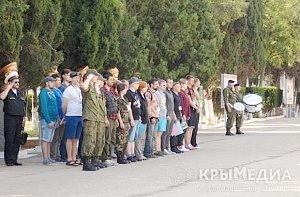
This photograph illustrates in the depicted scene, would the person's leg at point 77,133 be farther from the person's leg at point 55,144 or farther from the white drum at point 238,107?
the white drum at point 238,107

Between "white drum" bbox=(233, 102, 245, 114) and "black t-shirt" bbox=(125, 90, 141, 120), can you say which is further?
"white drum" bbox=(233, 102, 245, 114)

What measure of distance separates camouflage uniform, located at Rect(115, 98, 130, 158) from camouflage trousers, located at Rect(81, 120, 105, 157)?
1294mm

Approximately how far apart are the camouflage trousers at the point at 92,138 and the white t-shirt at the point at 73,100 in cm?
120

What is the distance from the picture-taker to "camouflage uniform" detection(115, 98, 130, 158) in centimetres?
1883

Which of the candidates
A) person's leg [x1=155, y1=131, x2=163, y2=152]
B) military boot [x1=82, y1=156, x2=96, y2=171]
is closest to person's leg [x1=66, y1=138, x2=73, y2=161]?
military boot [x1=82, y1=156, x2=96, y2=171]

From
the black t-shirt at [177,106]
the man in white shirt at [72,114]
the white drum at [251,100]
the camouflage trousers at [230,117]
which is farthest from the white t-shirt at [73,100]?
the white drum at [251,100]

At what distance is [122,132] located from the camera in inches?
741

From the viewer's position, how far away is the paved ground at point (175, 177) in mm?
13570

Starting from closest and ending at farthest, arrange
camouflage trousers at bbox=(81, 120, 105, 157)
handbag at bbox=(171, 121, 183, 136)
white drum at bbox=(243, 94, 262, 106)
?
camouflage trousers at bbox=(81, 120, 105, 157) < handbag at bbox=(171, 121, 183, 136) < white drum at bbox=(243, 94, 262, 106)

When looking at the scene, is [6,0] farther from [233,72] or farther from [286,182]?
[233,72]

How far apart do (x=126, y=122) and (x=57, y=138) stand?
4.98 ft

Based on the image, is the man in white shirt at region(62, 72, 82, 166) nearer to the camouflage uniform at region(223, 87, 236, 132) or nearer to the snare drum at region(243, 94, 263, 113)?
the camouflage uniform at region(223, 87, 236, 132)

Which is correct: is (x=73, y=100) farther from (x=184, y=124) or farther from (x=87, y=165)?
(x=184, y=124)

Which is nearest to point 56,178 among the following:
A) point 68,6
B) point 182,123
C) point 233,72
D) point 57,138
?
point 57,138
